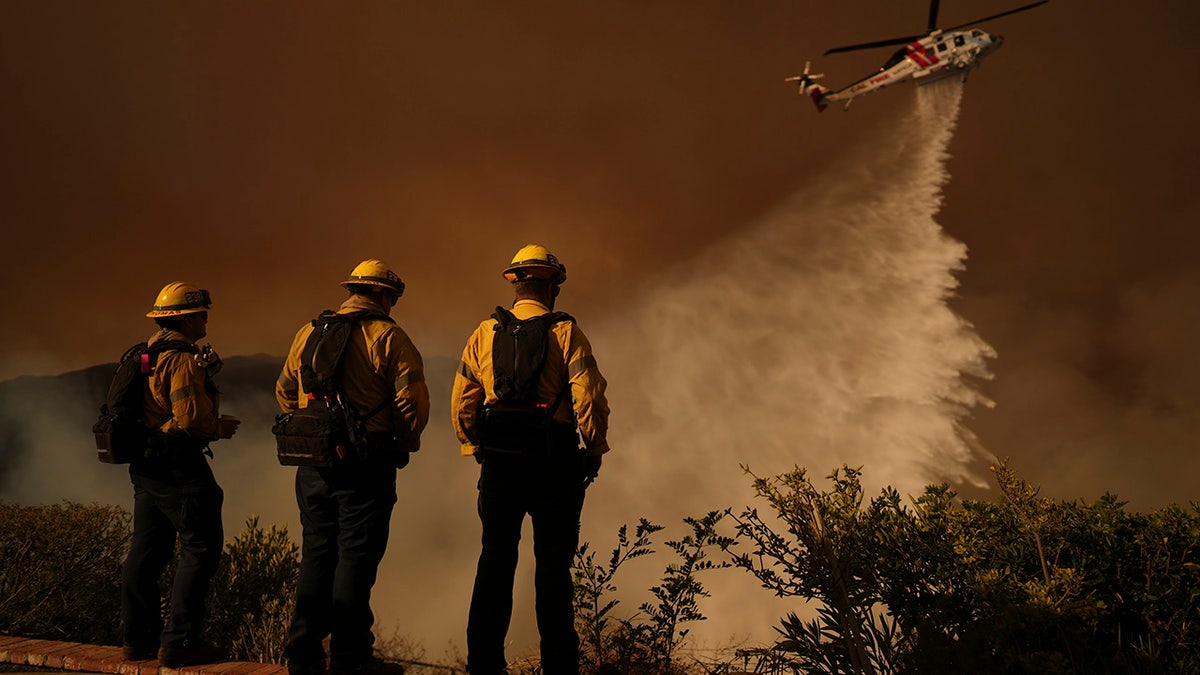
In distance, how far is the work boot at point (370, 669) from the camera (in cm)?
476

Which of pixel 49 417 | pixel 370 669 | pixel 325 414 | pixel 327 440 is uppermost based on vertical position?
pixel 49 417

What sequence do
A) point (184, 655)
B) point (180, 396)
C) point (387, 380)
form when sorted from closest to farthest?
1. point (387, 380)
2. point (184, 655)
3. point (180, 396)

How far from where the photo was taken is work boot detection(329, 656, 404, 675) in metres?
4.76

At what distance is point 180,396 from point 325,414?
4.37ft

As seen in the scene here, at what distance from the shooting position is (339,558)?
4.85m

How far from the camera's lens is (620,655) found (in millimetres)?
5668

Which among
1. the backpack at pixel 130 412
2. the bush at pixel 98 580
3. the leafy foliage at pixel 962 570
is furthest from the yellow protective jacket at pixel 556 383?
the bush at pixel 98 580

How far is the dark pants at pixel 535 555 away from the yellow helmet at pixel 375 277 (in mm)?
1418

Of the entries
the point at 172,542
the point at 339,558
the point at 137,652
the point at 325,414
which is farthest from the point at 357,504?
the point at 137,652

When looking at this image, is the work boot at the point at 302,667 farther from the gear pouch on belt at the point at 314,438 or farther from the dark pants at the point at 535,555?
the gear pouch on belt at the point at 314,438

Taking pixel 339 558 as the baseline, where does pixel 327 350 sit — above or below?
above

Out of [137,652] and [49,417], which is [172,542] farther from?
[49,417]

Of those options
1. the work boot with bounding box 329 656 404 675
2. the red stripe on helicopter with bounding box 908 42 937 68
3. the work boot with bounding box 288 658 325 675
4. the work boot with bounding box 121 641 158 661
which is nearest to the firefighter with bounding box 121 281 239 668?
the work boot with bounding box 121 641 158 661

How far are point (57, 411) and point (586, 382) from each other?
20.7m
